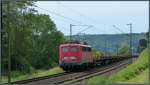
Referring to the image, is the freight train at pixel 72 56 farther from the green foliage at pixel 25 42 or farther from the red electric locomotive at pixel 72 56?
the green foliage at pixel 25 42

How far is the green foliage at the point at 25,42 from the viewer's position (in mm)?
51625

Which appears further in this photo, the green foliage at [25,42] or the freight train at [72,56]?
the green foliage at [25,42]

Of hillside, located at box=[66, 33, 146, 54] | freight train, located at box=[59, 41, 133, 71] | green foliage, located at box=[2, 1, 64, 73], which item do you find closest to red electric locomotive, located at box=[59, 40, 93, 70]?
freight train, located at box=[59, 41, 133, 71]

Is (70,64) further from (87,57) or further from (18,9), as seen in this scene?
(18,9)

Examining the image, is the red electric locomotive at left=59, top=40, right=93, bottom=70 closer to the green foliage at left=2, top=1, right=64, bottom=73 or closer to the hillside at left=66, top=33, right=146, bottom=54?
the green foliage at left=2, top=1, right=64, bottom=73

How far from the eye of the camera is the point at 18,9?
199 ft

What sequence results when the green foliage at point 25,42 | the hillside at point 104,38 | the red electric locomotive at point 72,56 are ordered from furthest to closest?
the hillside at point 104,38 < the green foliage at point 25,42 < the red electric locomotive at point 72,56

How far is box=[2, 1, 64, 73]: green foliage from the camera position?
51.6m

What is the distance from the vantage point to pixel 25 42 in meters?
59.6

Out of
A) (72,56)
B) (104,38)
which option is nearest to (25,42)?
(72,56)

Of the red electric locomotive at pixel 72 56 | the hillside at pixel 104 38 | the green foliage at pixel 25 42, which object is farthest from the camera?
the hillside at pixel 104 38

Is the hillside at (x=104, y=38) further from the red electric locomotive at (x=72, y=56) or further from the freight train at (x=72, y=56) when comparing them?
the red electric locomotive at (x=72, y=56)

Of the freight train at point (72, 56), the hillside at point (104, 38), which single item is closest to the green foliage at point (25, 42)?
the hillside at point (104, 38)

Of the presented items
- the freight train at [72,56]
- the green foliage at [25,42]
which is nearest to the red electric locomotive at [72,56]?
the freight train at [72,56]
